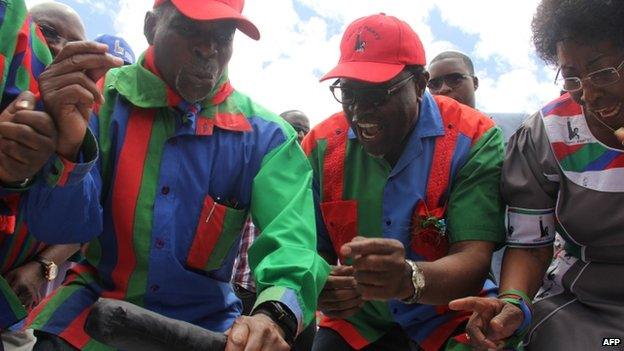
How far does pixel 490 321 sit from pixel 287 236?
36.3 inches

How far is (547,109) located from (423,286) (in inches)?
41.5

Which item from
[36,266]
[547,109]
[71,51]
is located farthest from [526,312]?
[36,266]

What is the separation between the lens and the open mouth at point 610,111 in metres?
2.72

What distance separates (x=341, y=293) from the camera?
2918 mm

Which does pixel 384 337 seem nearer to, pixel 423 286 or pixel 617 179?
pixel 423 286

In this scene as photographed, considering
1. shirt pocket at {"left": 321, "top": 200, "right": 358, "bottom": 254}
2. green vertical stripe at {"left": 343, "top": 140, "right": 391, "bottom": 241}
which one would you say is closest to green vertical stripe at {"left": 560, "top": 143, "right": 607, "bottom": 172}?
green vertical stripe at {"left": 343, "top": 140, "right": 391, "bottom": 241}

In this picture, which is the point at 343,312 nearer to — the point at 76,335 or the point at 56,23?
the point at 76,335

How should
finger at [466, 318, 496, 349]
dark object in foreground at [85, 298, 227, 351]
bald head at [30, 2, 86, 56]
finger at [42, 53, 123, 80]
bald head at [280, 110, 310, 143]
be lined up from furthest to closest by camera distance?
1. bald head at [280, 110, 310, 143]
2. bald head at [30, 2, 86, 56]
3. finger at [466, 318, 496, 349]
4. finger at [42, 53, 123, 80]
5. dark object in foreground at [85, 298, 227, 351]

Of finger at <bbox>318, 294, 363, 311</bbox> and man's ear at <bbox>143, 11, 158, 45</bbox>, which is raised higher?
man's ear at <bbox>143, 11, 158, 45</bbox>

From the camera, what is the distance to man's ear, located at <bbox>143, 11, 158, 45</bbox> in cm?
305

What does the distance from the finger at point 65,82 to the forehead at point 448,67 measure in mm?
4114

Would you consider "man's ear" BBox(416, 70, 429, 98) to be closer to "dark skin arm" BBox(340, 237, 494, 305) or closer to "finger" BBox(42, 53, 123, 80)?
"dark skin arm" BBox(340, 237, 494, 305)

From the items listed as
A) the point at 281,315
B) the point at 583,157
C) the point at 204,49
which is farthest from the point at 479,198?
the point at 204,49

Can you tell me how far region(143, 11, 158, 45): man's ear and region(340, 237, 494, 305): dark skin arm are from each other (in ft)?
4.60
